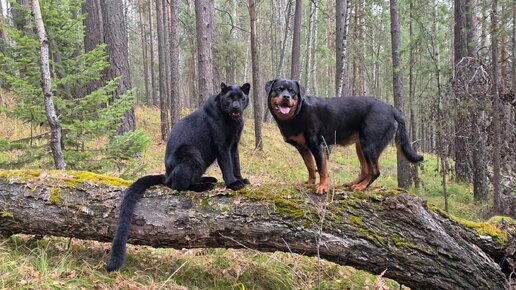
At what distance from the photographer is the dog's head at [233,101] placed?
479 centimetres

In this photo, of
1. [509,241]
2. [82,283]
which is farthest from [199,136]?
[509,241]

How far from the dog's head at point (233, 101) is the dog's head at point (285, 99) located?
350mm

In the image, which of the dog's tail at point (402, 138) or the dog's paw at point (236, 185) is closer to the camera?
the dog's paw at point (236, 185)

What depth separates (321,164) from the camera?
4625 mm

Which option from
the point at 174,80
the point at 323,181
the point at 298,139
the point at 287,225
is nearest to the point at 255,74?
the point at 174,80

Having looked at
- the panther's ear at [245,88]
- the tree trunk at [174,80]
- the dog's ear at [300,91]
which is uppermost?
the tree trunk at [174,80]

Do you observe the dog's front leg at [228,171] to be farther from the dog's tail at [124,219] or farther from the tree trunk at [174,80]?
the tree trunk at [174,80]

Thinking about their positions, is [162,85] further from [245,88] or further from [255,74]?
[245,88]

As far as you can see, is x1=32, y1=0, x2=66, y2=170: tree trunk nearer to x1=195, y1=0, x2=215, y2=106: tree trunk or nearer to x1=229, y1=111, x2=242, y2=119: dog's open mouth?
x1=229, y1=111, x2=242, y2=119: dog's open mouth

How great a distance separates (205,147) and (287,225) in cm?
137

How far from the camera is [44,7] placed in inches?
254

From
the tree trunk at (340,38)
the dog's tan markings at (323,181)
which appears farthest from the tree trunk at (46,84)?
the tree trunk at (340,38)

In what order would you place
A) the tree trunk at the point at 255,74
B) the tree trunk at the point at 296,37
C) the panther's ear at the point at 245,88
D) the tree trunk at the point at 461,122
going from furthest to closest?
the tree trunk at the point at 296,37, the tree trunk at the point at 255,74, the tree trunk at the point at 461,122, the panther's ear at the point at 245,88

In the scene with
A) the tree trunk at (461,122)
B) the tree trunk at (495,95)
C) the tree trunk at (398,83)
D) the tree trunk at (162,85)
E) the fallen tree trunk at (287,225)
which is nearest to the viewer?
the fallen tree trunk at (287,225)
